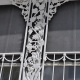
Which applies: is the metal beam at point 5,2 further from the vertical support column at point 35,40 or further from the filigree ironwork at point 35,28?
the vertical support column at point 35,40

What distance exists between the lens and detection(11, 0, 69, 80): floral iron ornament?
5133 millimetres

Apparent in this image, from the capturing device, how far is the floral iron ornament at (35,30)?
5.13 meters

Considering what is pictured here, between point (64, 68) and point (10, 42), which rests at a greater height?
point (10, 42)

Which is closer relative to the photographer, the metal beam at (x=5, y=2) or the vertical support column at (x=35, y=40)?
the vertical support column at (x=35, y=40)

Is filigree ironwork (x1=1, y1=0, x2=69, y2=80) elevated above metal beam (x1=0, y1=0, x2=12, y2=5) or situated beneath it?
situated beneath

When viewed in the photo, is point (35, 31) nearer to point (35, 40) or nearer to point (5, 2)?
point (35, 40)

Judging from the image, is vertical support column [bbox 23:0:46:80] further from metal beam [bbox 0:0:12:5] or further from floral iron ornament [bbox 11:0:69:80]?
metal beam [bbox 0:0:12:5]

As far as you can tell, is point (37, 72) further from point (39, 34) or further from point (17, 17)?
point (17, 17)

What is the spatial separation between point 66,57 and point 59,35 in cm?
45

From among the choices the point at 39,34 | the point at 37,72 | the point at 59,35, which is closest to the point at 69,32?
the point at 59,35

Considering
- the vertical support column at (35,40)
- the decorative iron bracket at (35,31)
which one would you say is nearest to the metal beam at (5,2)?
the decorative iron bracket at (35,31)

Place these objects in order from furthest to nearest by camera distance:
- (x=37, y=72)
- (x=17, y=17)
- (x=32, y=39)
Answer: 1. (x=17, y=17)
2. (x=32, y=39)
3. (x=37, y=72)

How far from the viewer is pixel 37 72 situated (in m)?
5.06

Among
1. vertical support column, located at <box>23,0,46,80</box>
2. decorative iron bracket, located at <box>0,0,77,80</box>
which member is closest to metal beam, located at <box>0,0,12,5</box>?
decorative iron bracket, located at <box>0,0,77,80</box>
